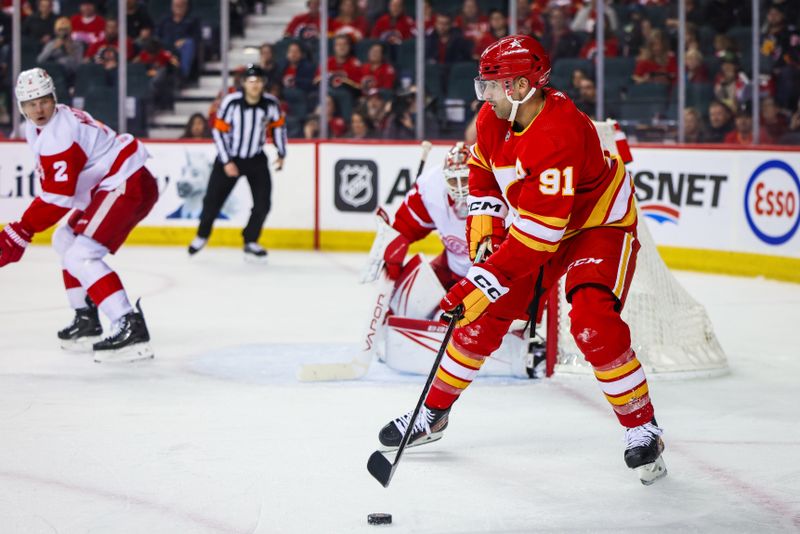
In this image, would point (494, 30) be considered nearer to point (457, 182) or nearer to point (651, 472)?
point (457, 182)

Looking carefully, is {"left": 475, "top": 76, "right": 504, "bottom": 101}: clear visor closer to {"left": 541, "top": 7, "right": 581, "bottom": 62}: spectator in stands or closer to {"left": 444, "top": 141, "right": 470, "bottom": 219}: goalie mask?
{"left": 444, "top": 141, "right": 470, "bottom": 219}: goalie mask

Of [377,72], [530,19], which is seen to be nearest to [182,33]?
[377,72]

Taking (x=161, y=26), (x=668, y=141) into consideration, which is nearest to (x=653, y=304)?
(x=668, y=141)

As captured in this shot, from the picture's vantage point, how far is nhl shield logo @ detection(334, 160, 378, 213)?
8.84 metres

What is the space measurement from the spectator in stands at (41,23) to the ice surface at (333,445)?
3903 millimetres

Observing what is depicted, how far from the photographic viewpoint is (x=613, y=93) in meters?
8.40

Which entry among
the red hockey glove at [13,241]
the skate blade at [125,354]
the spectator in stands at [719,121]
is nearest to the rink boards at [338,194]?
the spectator in stands at [719,121]

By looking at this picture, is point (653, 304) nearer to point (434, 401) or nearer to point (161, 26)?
point (434, 401)

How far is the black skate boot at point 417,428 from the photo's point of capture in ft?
11.6

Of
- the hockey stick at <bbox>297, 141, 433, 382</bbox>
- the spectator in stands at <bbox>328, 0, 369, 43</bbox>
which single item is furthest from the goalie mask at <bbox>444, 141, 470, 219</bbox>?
the spectator in stands at <bbox>328, 0, 369, 43</bbox>

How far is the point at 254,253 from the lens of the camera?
817 cm

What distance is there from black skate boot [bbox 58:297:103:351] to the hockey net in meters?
1.91

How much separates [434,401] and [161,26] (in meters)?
6.30

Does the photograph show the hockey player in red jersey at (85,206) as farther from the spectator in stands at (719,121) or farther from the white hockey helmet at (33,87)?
the spectator in stands at (719,121)
